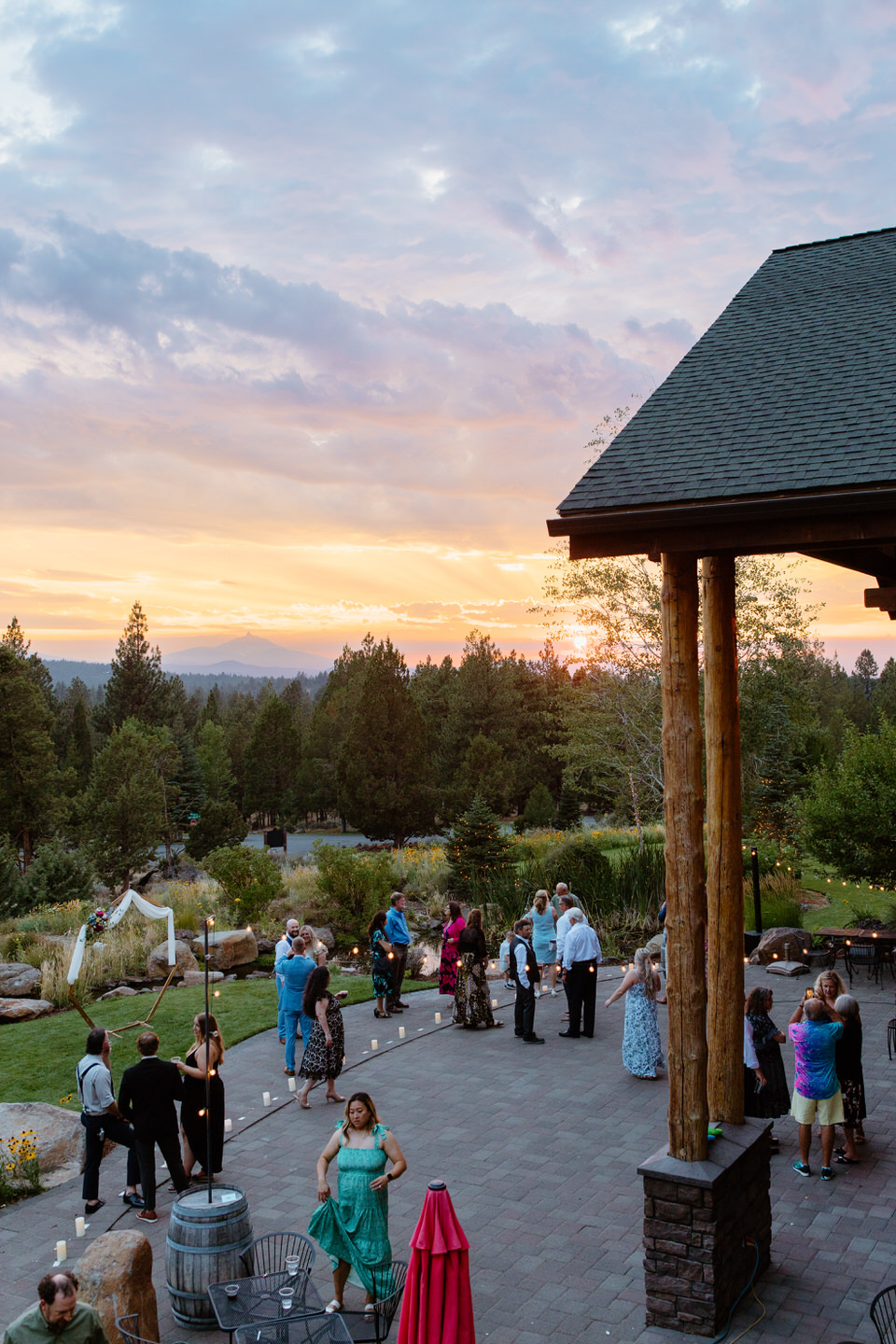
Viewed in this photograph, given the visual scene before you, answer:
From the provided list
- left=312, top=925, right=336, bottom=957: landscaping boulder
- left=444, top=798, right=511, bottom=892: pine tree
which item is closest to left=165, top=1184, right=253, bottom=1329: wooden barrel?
left=312, top=925, right=336, bottom=957: landscaping boulder

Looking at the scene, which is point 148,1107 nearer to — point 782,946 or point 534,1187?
point 534,1187

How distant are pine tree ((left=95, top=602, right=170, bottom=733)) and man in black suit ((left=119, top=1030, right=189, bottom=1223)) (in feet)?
143

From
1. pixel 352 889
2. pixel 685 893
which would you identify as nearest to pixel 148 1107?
pixel 685 893

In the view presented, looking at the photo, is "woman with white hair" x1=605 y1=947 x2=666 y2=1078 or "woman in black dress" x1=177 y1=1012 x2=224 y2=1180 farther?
"woman with white hair" x1=605 y1=947 x2=666 y2=1078

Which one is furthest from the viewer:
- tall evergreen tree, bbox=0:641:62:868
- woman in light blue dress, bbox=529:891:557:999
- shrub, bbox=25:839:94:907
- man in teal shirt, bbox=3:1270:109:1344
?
tall evergreen tree, bbox=0:641:62:868

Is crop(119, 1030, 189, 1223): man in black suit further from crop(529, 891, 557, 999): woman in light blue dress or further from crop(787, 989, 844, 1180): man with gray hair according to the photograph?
crop(529, 891, 557, 999): woman in light blue dress

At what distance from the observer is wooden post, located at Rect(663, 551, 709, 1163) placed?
20.1ft

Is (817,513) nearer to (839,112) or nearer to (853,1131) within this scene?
(853,1131)

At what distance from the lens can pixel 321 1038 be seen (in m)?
10.2

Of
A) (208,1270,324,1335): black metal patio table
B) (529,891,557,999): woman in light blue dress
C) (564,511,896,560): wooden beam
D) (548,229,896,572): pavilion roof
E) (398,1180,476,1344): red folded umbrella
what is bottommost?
(208,1270,324,1335): black metal patio table

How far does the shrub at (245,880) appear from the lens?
20516mm

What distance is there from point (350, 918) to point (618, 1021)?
27.6 feet

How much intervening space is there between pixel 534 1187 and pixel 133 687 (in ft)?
149

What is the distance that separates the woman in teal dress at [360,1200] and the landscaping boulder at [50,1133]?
12.4 feet
